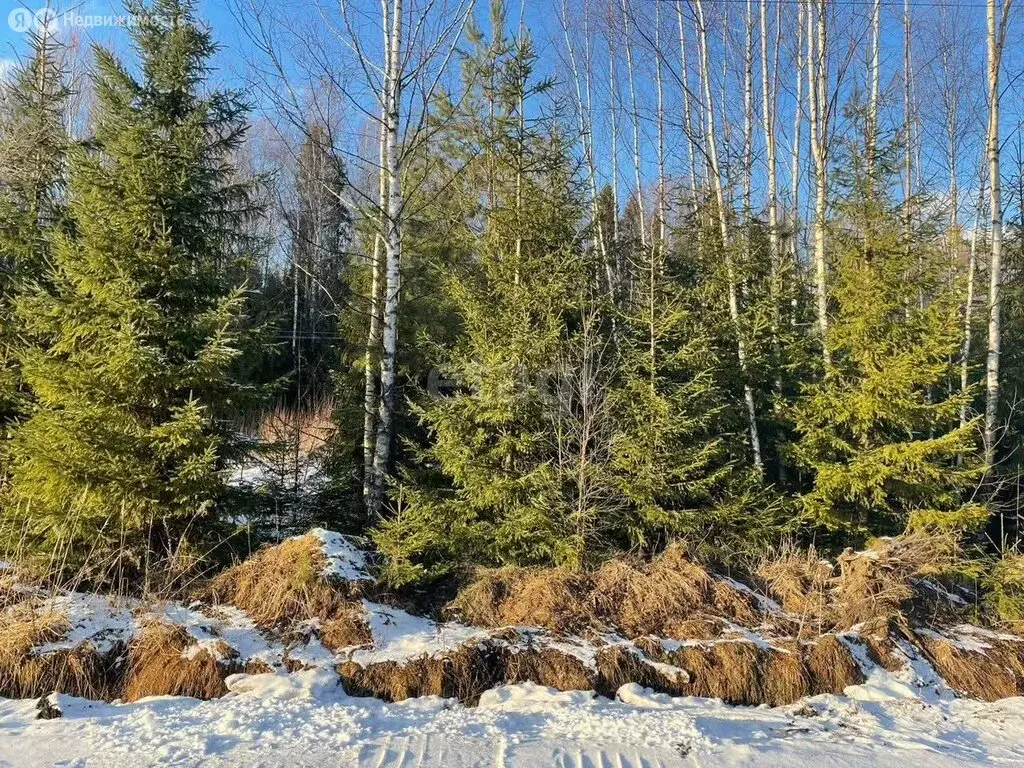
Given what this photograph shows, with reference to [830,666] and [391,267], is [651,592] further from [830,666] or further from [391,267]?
[391,267]

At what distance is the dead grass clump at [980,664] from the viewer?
5.30m

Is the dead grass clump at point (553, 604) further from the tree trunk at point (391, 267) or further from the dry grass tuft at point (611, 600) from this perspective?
the tree trunk at point (391, 267)

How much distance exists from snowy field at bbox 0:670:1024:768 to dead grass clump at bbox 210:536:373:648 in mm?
632

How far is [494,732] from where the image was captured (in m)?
3.91

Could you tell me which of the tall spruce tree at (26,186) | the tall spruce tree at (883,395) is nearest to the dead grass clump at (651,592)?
the tall spruce tree at (883,395)

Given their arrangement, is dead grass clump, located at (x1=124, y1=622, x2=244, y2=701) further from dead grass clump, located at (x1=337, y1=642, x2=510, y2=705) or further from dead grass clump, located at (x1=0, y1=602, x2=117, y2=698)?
dead grass clump, located at (x1=337, y1=642, x2=510, y2=705)

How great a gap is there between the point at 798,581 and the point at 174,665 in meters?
5.89

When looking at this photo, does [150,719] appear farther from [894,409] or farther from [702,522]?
[894,409]

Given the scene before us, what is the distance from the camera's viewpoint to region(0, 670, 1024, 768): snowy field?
352cm

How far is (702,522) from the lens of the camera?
21.5ft

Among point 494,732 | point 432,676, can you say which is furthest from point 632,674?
point 432,676

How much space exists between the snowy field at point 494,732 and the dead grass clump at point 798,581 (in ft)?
4.10

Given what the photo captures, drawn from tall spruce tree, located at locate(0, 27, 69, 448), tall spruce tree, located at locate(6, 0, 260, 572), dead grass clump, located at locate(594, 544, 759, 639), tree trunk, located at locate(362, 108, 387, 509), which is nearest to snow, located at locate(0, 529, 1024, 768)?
dead grass clump, located at locate(594, 544, 759, 639)

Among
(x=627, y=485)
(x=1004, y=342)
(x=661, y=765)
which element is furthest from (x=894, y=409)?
(x=1004, y=342)
